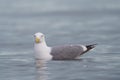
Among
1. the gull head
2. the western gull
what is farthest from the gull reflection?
the gull head

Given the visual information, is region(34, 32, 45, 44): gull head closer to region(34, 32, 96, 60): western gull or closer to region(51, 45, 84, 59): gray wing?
region(34, 32, 96, 60): western gull

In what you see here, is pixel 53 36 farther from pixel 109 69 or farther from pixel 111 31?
pixel 109 69

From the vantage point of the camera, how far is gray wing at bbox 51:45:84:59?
60.8ft

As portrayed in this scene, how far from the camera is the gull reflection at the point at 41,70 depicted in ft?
52.1

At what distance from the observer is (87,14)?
85.3 ft

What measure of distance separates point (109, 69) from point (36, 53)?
2654 mm

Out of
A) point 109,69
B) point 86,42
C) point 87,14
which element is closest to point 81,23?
point 87,14

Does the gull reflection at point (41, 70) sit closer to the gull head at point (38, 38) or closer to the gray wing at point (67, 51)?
the gray wing at point (67, 51)

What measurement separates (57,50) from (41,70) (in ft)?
5.92

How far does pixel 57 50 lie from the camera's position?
18578 mm

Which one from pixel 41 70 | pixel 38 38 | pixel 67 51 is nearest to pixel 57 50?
pixel 67 51

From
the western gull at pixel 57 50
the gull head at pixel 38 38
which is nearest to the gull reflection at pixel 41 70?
the western gull at pixel 57 50

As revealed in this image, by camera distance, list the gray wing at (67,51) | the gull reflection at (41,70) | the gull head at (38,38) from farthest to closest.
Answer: the gull head at (38,38) < the gray wing at (67,51) < the gull reflection at (41,70)

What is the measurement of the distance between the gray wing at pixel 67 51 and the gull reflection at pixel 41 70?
1.51 ft
